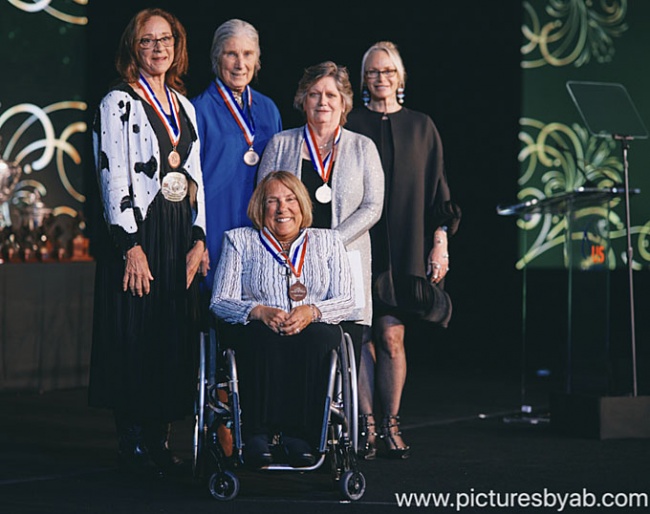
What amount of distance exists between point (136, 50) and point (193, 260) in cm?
67

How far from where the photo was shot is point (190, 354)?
3.94 metres

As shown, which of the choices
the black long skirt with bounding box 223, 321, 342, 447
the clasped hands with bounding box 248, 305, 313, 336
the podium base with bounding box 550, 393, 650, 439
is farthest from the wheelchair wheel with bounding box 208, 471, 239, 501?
the podium base with bounding box 550, 393, 650, 439

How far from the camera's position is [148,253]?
153 inches

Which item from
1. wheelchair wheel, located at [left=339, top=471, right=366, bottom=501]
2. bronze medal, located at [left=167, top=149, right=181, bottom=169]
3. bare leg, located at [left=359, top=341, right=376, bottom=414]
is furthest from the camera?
bare leg, located at [left=359, top=341, right=376, bottom=414]

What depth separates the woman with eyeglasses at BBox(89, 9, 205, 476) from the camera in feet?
12.5

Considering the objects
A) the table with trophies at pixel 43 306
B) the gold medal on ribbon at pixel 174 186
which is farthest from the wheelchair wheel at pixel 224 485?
the table with trophies at pixel 43 306

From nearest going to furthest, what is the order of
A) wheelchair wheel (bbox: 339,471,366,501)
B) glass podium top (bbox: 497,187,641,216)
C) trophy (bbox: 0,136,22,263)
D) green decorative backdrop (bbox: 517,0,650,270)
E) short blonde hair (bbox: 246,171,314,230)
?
wheelchair wheel (bbox: 339,471,366,501) → short blonde hair (bbox: 246,171,314,230) → glass podium top (bbox: 497,187,641,216) → trophy (bbox: 0,136,22,263) → green decorative backdrop (bbox: 517,0,650,270)

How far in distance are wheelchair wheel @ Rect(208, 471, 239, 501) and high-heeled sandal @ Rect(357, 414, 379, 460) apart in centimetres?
85

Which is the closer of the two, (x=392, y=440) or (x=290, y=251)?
(x=290, y=251)

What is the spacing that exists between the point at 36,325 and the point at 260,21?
8.12ft

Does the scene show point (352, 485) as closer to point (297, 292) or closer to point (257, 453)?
point (257, 453)

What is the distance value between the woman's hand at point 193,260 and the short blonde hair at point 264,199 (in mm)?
266

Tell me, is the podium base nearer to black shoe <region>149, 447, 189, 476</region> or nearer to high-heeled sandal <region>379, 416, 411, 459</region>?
high-heeled sandal <region>379, 416, 411, 459</region>

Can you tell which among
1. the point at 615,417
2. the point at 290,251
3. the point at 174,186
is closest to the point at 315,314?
the point at 290,251
